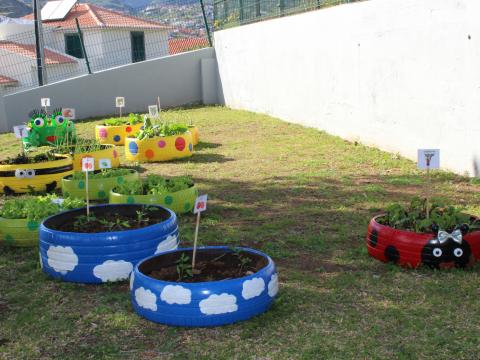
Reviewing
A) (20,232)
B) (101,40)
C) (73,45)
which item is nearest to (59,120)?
(20,232)

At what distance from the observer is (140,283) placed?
372 cm

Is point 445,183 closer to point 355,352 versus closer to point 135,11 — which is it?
point 355,352

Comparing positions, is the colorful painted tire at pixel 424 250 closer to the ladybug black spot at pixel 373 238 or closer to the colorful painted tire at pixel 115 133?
the ladybug black spot at pixel 373 238

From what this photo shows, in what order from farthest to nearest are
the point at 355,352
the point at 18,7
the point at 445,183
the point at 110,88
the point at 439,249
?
1. the point at 18,7
2. the point at 110,88
3. the point at 445,183
4. the point at 439,249
5. the point at 355,352

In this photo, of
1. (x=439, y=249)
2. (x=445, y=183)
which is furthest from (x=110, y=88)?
(x=439, y=249)

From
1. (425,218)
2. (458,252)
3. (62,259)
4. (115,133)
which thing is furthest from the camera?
(115,133)

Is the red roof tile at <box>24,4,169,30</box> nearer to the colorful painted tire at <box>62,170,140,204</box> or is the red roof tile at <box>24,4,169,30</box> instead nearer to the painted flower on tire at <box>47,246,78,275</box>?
the colorful painted tire at <box>62,170,140,204</box>

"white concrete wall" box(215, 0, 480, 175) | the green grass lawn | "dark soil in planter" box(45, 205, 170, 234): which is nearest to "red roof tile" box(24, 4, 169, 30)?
"white concrete wall" box(215, 0, 480, 175)

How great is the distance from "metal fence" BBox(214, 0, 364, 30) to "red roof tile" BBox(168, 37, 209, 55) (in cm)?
81

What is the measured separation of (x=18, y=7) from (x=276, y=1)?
59468 mm

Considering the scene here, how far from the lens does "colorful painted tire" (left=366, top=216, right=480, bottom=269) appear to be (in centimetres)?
431

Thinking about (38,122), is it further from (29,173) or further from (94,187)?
(94,187)

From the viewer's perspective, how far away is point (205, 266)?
410cm

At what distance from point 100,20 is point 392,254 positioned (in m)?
28.2
